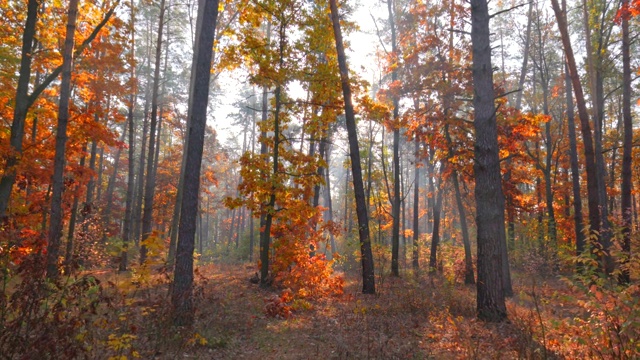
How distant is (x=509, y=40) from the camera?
61.8ft

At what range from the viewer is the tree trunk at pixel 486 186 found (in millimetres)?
7168

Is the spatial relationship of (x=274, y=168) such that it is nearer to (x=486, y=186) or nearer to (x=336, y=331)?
(x=336, y=331)

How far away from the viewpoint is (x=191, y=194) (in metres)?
6.93

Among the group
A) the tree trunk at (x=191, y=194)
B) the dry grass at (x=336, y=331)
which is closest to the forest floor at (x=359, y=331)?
the dry grass at (x=336, y=331)

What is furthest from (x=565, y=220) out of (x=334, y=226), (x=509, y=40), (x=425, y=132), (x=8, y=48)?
(x=8, y=48)

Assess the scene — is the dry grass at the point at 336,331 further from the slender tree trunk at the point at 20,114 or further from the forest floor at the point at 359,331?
the slender tree trunk at the point at 20,114

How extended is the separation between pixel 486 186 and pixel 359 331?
3864 millimetres

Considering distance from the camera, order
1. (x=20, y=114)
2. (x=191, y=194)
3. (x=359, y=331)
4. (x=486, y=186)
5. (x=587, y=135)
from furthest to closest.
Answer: (x=587, y=135)
(x=20, y=114)
(x=486, y=186)
(x=191, y=194)
(x=359, y=331)

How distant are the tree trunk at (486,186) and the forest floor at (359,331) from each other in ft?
1.59

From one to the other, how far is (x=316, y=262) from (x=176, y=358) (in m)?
6.40

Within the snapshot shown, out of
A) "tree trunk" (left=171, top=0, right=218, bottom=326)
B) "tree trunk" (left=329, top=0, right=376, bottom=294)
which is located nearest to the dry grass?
"tree trunk" (left=171, top=0, right=218, bottom=326)

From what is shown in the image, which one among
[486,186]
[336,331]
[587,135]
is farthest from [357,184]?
[587,135]

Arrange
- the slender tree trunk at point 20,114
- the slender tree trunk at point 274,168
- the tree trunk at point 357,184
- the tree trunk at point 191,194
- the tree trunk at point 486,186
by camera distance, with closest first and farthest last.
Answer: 1. the tree trunk at point 191,194
2. the tree trunk at point 486,186
3. the slender tree trunk at point 20,114
4. the tree trunk at point 357,184
5. the slender tree trunk at point 274,168

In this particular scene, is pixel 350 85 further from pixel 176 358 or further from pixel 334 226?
pixel 176 358
